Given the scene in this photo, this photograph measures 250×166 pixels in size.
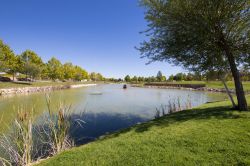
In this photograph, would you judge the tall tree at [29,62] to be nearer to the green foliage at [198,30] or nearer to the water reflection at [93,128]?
the water reflection at [93,128]

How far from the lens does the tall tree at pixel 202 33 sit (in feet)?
24.4

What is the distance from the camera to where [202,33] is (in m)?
7.51

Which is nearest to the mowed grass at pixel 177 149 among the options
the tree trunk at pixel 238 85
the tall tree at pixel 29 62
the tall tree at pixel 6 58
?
the tree trunk at pixel 238 85

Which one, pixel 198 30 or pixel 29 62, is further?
pixel 29 62

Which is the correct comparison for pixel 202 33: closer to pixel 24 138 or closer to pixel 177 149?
pixel 177 149

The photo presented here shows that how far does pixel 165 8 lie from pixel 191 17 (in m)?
1.38

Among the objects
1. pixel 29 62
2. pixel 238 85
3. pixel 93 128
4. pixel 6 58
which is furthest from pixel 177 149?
pixel 29 62

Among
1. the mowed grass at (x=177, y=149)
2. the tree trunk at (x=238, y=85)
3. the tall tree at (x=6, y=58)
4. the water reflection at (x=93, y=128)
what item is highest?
the tall tree at (x=6, y=58)

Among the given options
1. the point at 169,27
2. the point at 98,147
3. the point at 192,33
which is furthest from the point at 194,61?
the point at 98,147

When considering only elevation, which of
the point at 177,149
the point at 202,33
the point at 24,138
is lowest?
the point at 177,149

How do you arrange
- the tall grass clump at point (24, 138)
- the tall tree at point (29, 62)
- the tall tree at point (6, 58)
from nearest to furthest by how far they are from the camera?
the tall grass clump at point (24, 138) < the tall tree at point (6, 58) < the tall tree at point (29, 62)

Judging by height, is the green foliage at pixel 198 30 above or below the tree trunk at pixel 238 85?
above

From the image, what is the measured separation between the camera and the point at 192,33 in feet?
25.4

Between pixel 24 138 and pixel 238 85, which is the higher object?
pixel 238 85
